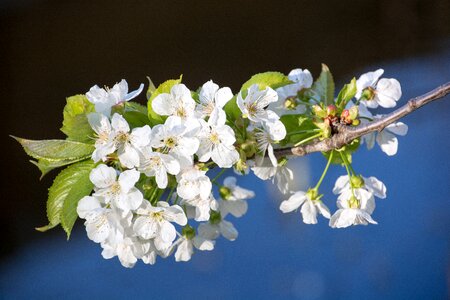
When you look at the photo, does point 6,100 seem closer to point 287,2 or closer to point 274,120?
point 287,2

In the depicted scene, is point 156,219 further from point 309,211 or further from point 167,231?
point 309,211

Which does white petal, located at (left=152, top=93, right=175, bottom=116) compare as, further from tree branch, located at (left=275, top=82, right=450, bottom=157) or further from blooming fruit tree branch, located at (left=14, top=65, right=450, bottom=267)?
tree branch, located at (left=275, top=82, right=450, bottom=157)

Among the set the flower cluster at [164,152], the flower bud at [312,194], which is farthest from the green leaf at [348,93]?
the flower bud at [312,194]

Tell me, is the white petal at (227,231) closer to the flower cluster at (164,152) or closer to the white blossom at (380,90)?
the flower cluster at (164,152)

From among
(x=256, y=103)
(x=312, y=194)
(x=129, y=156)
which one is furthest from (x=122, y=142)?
(x=312, y=194)

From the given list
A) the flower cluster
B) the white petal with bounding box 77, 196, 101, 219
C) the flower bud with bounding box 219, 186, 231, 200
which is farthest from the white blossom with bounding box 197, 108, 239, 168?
the flower bud with bounding box 219, 186, 231, 200

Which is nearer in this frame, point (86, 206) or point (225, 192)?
point (86, 206)

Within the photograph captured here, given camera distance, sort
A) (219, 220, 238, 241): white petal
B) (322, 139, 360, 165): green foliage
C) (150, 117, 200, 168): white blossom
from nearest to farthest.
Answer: (150, 117, 200, 168): white blossom, (322, 139, 360, 165): green foliage, (219, 220, 238, 241): white petal
